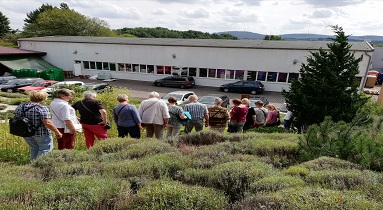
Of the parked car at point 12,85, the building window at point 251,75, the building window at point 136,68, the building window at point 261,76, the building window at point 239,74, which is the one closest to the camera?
the parked car at point 12,85

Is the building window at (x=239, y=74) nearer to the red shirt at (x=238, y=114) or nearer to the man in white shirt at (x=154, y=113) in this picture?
→ the red shirt at (x=238, y=114)

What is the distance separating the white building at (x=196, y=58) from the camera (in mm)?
23812

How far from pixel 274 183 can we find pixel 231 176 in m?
0.49

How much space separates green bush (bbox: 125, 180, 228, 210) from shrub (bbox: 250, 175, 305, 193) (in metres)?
0.41

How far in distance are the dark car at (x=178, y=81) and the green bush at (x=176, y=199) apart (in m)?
23.0

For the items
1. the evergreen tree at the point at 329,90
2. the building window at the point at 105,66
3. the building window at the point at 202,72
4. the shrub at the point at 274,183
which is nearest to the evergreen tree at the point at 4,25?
the building window at the point at 105,66

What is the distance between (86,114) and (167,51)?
2291 cm

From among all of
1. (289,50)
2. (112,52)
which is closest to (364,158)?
(289,50)

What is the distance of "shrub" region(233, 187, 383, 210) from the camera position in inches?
86.6

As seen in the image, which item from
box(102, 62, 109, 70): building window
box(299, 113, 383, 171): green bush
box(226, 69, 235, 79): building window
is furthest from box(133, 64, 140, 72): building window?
box(299, 113, 383, 171): green bush

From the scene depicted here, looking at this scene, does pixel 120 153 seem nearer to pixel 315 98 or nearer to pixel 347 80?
pixel 315 98

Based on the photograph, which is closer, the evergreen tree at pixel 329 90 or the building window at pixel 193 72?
the evergreen tree at pixel 329 90

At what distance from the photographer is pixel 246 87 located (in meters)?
23.6

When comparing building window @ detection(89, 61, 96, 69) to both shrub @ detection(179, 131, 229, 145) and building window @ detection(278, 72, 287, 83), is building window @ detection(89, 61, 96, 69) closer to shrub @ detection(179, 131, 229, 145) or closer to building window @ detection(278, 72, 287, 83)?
building window @ detection(278, 72, 287, 83)
